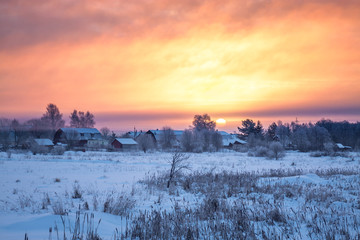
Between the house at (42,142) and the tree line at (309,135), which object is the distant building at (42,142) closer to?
the house at (42,142)

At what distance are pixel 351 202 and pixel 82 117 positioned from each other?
353 feet

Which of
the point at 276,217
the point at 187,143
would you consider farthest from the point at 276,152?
the point at 276,217

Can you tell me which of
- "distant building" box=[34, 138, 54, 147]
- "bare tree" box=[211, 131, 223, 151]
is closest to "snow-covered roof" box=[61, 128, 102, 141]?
"distant building" box=[34, 138, 54, 147]

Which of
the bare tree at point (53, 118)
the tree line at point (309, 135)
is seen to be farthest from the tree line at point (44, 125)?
the tree line at point (309, 135)

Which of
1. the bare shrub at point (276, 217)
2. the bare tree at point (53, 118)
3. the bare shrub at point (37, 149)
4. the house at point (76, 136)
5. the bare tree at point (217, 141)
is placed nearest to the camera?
the bare shrub at point (276, 217)

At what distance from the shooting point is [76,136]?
72.1m

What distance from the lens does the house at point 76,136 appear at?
7081 centimetres

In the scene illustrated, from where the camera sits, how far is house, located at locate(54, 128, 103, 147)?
2788 inches

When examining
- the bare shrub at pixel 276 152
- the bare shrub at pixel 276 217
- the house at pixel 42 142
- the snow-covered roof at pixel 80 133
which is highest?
the snow-covered roof at pixel 80 133

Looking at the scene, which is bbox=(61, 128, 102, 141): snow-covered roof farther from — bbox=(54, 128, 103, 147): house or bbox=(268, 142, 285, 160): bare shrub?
bbox=(268, 142, 285, 160): bare shrub

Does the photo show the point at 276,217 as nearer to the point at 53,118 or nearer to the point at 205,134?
the point at 205,134

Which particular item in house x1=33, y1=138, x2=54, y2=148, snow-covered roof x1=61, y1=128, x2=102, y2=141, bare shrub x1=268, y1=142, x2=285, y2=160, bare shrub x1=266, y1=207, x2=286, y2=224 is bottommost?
bare shrub x1=268, y1=142, x2=285, y2=160

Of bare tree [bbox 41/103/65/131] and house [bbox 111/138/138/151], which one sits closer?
house [bbox 111/138/138/151]

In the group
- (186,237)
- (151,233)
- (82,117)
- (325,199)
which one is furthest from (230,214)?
(82,117)
